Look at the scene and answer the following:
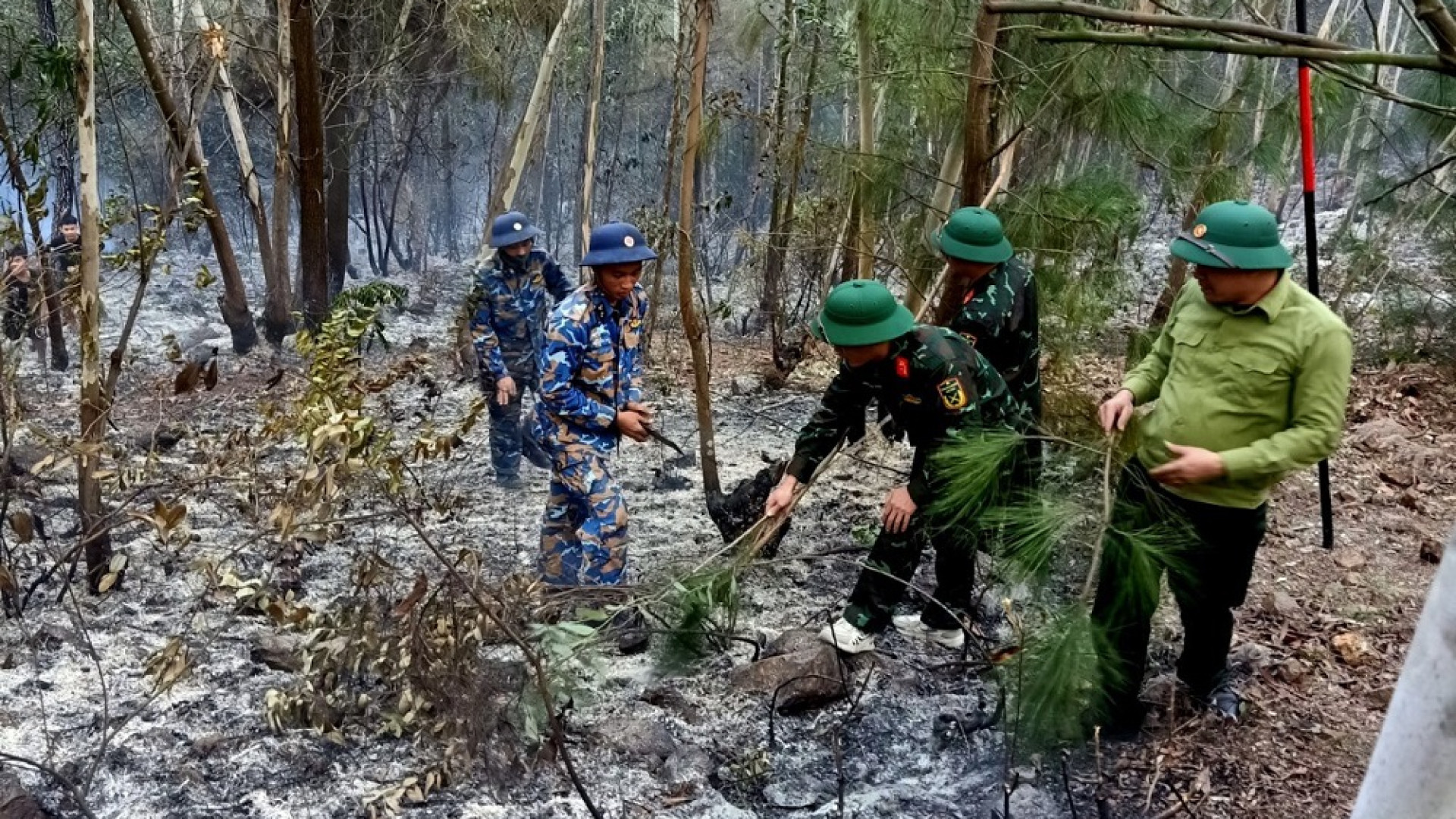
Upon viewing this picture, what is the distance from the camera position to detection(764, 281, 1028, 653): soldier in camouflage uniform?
9.42 ft

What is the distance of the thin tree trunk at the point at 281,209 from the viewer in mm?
8070

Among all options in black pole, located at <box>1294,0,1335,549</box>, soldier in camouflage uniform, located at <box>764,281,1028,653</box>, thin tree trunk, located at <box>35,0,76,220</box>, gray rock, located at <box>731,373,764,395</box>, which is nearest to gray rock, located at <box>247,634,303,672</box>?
soldier in camouflage uniform, located at <box>764,281,1028,653</box>

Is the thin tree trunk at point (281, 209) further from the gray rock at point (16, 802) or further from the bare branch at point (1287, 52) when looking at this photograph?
the bare branch at point (1287, 52)

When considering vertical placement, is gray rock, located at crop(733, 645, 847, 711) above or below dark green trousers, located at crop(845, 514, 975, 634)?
below

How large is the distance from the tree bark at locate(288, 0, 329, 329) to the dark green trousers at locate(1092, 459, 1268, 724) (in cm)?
454

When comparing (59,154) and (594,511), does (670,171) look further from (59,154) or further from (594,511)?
(59,154)

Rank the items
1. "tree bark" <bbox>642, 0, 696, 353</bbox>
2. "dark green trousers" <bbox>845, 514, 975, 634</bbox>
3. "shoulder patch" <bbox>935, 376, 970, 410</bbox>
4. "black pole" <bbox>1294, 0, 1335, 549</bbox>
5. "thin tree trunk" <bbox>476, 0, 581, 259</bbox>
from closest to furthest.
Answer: "shoulder patch" <bbox>935, 376, 970, 410</bbox>
"black pole" <bbox>1294, 0, 1335, 549</bbox>
"dark green trousers" <bbox>845, 514, 975, 634</bbox>
"tree bark" <bbox>642, 0, 696, 353</bbox>
"thin tree trunk" <bbox>476, 0, 581, 259</bbox>

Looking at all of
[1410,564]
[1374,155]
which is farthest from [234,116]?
[1374,155]

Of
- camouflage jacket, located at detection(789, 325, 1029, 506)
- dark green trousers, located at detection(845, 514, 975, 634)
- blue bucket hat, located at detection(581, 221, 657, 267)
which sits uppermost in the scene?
blue bucket hat, located at detection(581, 221, 657, 267)

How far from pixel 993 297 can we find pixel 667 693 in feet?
5.62

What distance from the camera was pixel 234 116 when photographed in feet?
27.5

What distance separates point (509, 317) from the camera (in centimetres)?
543

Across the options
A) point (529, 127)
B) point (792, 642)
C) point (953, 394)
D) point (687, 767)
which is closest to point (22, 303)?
point (529, 127)

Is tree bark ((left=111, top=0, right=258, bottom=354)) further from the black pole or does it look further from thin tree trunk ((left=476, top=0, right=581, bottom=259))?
the black pole
